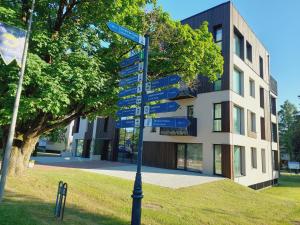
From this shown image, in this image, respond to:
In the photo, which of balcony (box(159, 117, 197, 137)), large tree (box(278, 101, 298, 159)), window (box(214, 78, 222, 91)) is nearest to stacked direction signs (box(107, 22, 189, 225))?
balcony (box(159, 117, 197, 137))

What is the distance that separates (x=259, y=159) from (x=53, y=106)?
839 inches

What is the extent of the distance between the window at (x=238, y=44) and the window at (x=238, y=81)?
154 cm

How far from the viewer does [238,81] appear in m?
21.4

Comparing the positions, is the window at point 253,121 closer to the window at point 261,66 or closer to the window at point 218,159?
the window at point 261,66

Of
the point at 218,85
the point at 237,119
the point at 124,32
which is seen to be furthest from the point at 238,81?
the point at 124,32

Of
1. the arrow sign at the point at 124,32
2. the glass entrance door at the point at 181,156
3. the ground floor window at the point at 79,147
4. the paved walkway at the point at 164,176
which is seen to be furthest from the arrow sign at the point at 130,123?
the ground floor window at the point at 79,147

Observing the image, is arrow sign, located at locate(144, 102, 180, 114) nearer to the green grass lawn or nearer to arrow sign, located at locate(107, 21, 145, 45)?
arrow sign, located at locate(107, 21, 145, 45)

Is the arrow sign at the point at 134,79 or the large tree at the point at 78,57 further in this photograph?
the large tree at the point at 78,57

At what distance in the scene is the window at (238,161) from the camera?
19.1 metres

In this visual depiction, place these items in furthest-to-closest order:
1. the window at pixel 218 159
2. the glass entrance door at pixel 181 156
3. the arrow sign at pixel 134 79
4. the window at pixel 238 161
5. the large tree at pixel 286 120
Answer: the large tree at pixel 286 120, the glass entrance door at pixel 181 156, the window at pixel 238 161, the window at pixel 218 159, the arrow sign at pixel 134 79

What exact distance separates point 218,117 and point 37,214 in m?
15.4

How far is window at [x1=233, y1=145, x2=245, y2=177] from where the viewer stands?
19134 mm

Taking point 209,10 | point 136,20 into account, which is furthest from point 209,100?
point 136,20

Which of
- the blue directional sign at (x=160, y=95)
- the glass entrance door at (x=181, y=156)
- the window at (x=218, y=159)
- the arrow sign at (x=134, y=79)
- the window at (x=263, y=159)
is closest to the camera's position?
the blue directional sign at (x=160, y=95)
